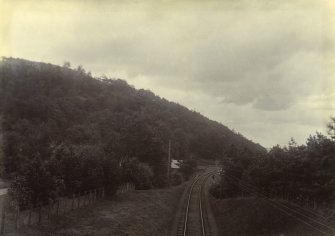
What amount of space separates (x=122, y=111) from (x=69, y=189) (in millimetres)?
116327

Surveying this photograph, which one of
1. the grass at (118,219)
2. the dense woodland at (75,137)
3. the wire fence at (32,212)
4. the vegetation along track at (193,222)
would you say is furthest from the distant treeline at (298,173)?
the wire fence at (32,212)

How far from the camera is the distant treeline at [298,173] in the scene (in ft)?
144

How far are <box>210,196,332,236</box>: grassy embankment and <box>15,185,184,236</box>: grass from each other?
5.83 meters

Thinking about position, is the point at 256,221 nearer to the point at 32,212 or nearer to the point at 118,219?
the point at 118,219

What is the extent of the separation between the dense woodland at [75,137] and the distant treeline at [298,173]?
55.1 ft

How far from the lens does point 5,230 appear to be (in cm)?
2462

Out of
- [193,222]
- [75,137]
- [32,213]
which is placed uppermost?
[75,137]

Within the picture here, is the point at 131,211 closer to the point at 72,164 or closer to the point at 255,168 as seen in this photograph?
the point at 72,164

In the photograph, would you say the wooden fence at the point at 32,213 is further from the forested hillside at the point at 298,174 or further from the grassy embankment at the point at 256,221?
the forested hillside at the point at 298,174

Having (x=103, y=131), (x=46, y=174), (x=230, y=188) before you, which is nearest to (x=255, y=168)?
(x=230, y=188)

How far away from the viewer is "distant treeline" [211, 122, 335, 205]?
144ft

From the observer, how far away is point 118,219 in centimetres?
3691

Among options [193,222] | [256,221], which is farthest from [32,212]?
[256,221]

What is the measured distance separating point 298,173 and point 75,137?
69474 mm
